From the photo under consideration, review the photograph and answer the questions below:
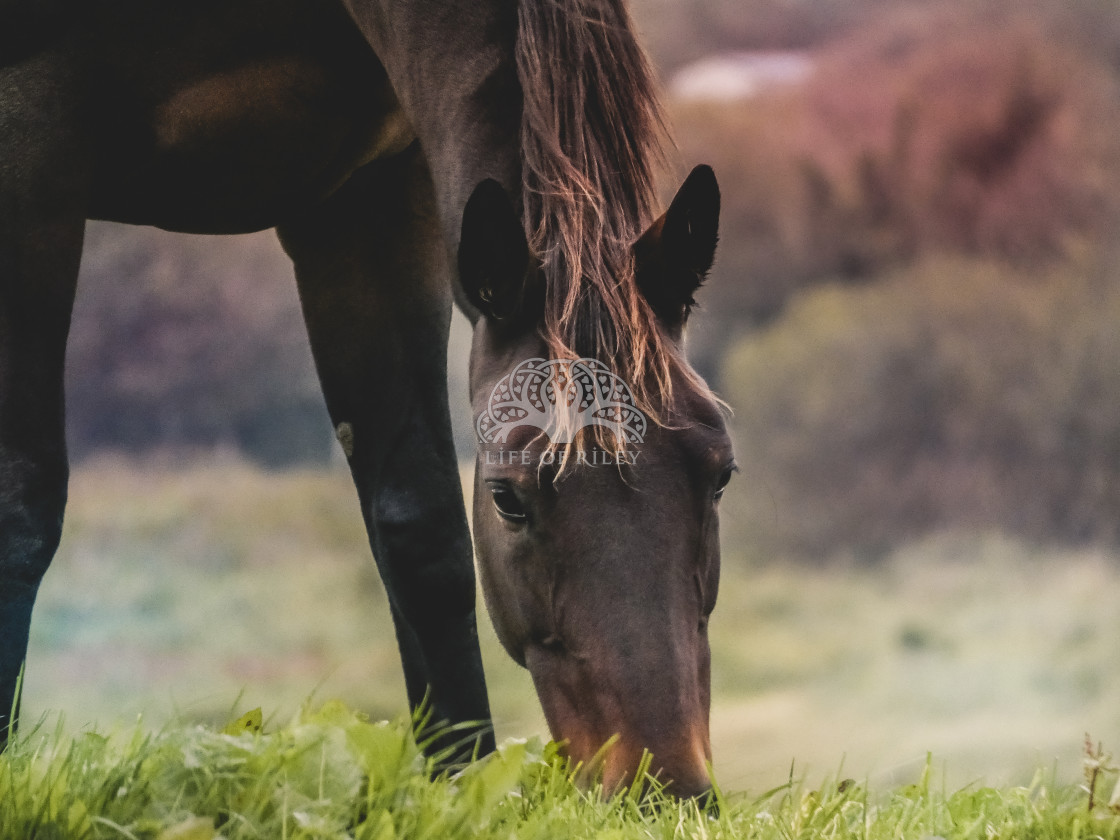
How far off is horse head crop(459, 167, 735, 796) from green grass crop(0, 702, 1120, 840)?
3.0 inches

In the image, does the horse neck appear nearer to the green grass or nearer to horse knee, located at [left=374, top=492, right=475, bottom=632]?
horse knee, located at [left=374, top=492, right=475, bottom=632]

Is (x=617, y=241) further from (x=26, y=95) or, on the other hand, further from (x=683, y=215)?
(x=26, y=95)

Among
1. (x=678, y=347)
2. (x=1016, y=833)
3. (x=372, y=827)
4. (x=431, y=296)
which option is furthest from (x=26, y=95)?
(x=1016, y=833)

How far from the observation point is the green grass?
4.21ft

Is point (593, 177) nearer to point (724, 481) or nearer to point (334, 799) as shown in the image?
point (724, 481)

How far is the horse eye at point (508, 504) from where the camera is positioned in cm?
169

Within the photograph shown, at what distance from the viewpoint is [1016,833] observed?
5.46 ft

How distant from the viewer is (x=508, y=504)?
1707mm

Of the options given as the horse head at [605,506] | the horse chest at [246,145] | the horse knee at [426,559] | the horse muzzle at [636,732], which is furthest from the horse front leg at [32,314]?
the horse muzzle at [636,732]

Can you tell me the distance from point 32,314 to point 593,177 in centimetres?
115

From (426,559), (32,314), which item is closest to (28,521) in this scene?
(32,314)

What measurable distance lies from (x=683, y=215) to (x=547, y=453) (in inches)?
18.1

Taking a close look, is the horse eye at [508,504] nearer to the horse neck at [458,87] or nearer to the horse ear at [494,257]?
the horse ear at [494,257]

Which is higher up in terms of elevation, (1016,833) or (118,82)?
(118,82)
